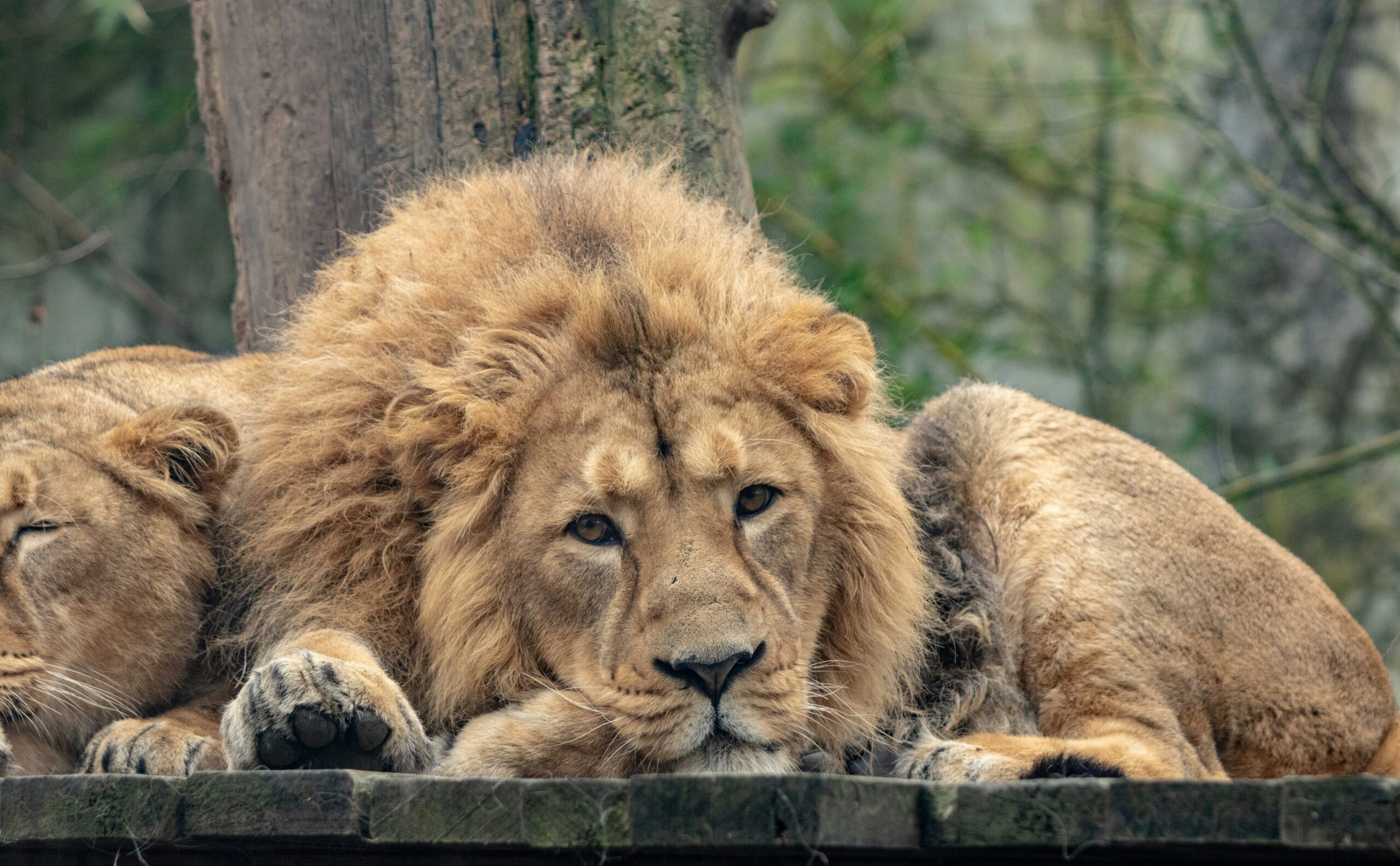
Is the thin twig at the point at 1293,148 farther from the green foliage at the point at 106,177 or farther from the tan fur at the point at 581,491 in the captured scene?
the green foliage at the point at 106,177

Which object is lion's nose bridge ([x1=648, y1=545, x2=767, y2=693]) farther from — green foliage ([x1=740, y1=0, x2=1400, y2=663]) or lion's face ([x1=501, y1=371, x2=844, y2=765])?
green foliage ([x1=740, y1=0, x2=1400, y2=663])

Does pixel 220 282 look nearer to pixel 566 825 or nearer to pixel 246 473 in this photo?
pixel 246 473

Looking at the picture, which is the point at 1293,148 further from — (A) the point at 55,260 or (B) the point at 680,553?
(A) the point at 55,260

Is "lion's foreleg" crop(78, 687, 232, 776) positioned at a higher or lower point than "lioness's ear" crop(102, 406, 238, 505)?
lower

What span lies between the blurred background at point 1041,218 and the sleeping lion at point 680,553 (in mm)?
3106

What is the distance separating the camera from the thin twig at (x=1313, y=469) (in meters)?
6.12

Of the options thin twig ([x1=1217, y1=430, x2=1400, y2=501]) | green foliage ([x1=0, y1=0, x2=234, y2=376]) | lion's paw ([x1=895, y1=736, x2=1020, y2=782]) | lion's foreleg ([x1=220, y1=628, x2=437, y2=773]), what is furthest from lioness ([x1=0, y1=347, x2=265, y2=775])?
green foliage ([x1=0, y1=0, x2=234, y2=376])

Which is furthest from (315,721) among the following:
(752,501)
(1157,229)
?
(1157,229)

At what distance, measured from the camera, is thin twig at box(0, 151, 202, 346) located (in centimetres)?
823

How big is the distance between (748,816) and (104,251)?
8352 millimetres

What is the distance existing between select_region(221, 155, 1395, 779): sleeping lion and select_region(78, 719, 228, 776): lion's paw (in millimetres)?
210

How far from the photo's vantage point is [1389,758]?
129 inches

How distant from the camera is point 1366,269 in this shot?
620 centimetres

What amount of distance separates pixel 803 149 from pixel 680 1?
4.48 m
